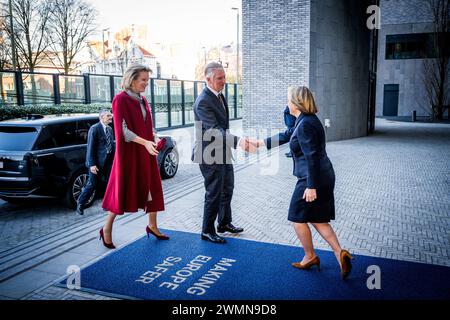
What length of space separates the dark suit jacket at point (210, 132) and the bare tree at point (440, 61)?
29325 mm

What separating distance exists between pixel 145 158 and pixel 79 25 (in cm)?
3176

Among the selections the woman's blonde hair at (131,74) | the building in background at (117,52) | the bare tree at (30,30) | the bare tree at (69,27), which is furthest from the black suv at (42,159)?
the bare tree at (69,27)

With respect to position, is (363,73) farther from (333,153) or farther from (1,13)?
(1,13)

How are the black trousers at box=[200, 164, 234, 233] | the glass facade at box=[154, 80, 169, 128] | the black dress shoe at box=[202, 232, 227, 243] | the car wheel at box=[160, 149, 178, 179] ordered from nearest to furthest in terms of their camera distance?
the black trousers at box=[200, 164, 234, 233] → the black dress shoe at box=[202, 232, 227, 243] → the car wheel at box=[160, 149, 178, 179] → the glass facade at box=[154, 80, 169, 128]

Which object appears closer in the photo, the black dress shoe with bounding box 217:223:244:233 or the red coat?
the red coat

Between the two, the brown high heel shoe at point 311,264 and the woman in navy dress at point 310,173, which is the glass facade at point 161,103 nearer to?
the brown high heel shoe at point 311,264

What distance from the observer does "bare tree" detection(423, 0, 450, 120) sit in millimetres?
29844

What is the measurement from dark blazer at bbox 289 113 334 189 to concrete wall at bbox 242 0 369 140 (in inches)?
502

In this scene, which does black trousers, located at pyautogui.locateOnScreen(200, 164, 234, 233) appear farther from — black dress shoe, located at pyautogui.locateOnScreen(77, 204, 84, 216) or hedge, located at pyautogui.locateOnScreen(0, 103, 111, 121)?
hedge, located at pyautogui.locateOnScreen(0, 103, 111, 121)

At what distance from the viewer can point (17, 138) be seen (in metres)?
6.77

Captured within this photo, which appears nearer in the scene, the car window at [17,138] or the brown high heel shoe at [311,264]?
the brown high heel shoe at [311,264]

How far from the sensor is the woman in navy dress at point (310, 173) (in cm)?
389

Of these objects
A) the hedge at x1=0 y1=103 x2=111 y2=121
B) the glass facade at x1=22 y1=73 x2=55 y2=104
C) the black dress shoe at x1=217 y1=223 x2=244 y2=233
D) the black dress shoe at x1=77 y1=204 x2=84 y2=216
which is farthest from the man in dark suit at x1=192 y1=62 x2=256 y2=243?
the glass facade at x1=22 y1=73 x2=55 y2=104

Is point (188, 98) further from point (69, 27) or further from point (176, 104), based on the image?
point (69, 27)
